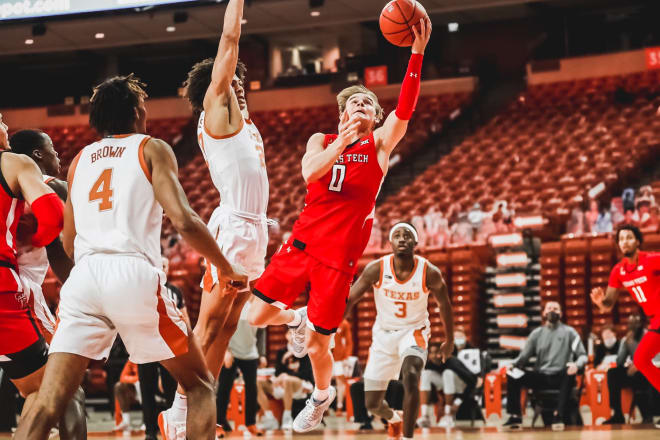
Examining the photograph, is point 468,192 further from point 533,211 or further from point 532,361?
point 532,361

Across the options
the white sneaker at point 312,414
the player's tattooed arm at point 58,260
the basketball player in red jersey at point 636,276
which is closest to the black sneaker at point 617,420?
the basketball player in red jersey at point 636,276

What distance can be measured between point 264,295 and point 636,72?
18.1m

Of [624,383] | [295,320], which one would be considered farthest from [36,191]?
[624,383]

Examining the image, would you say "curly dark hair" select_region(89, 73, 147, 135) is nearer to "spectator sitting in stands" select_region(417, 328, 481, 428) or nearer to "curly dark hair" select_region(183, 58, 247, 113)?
"curly dark hair" select_region(183, 58, 247, 113)

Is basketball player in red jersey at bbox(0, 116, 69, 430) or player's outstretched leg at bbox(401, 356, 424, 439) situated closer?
basketball player in red jersey at bbox(0, 116, 69, 430)

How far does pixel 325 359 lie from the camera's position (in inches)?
237

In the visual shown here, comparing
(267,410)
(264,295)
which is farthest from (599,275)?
(264,295)

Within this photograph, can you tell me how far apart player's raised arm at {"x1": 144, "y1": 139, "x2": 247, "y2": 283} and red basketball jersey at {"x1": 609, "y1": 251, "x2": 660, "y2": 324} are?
5262 mm

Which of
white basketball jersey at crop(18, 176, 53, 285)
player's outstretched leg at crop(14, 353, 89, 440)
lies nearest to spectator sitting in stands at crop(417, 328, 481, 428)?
white basketball jersey at crop(18, 176, 53, 285)

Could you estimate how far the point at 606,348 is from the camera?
12.1 meters

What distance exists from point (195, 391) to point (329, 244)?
173cm

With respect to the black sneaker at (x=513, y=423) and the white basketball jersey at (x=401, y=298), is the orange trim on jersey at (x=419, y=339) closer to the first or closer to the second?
the white basketball jersey at (x=401, y=298)

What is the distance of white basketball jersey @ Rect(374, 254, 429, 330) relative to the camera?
322 inches

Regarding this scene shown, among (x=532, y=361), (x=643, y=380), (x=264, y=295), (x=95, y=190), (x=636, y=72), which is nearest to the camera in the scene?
(x=95, y=190)
